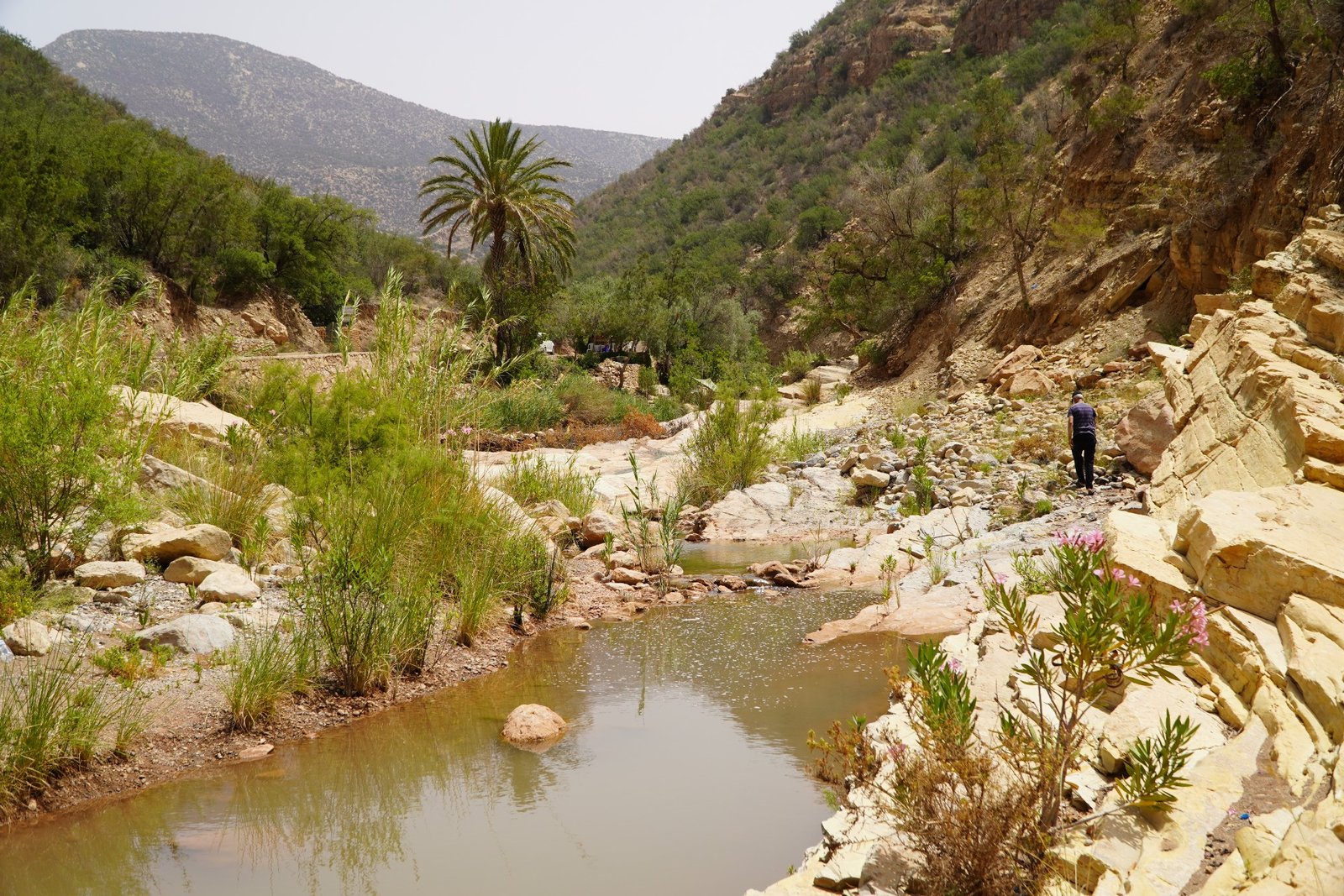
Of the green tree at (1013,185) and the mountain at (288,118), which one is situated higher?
the mountain at (288,118)

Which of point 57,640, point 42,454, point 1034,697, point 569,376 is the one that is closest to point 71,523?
point 42,454

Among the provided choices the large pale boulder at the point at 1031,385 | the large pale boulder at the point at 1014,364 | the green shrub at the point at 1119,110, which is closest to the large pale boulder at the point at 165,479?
the large pale boulder at the point at 1031,385

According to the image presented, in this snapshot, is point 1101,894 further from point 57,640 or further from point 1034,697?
point 57,640

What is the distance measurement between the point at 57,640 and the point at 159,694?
813mm

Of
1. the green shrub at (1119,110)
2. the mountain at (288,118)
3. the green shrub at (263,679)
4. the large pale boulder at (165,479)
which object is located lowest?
the green shrub at (263,679)

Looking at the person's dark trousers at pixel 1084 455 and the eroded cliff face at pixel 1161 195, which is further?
the eroded cliff face at pixel 1161 195

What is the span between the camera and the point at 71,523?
275 inches

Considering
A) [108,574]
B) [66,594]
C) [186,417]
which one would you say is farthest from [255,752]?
[186,417]

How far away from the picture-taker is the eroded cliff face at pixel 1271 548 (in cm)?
312

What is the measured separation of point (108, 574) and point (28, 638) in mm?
1461

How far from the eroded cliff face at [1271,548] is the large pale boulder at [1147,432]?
203 cm

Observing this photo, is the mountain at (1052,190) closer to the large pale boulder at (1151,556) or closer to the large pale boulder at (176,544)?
the large pale boulder at (1151,556)

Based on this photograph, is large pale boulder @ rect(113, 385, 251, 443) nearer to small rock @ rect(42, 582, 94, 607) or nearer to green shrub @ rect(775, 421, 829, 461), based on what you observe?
small rock @ rect(42, 582, 94, 607)

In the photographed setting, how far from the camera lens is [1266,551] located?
15.3ft
